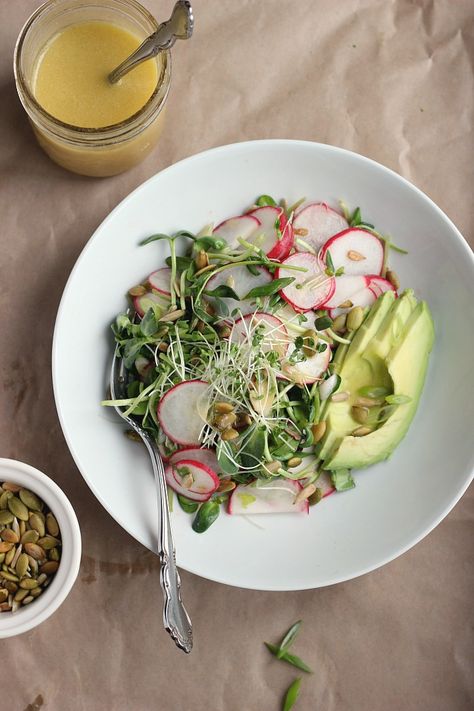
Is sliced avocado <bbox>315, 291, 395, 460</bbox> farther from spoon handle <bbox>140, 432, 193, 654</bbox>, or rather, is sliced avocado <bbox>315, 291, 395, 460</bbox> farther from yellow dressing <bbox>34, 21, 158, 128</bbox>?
yellow dressing <bbox>34, 21, 158, 128</bbox>

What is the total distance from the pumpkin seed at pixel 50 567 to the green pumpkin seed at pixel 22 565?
35 millimetres

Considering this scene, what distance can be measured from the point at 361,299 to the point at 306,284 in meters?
0.13

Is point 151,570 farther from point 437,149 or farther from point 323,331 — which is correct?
point 437,149

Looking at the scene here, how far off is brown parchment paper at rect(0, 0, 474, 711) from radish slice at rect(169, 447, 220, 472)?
25cm

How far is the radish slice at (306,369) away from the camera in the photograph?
Result: 1.50 m

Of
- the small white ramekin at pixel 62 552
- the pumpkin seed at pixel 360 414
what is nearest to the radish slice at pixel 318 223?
the pumpkin seed at pixel 360 414

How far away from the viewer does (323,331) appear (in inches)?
61.1

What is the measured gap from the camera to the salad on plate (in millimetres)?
1501

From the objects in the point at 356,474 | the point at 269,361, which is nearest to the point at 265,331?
the point at 269,361

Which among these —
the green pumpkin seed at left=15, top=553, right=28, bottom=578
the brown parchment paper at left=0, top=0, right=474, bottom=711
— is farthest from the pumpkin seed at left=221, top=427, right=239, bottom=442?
the green pumpkin seed at left=15, top=553, right=28, bottom=578

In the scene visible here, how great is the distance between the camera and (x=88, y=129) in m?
1.45

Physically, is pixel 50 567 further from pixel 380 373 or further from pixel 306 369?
pixel 380 373

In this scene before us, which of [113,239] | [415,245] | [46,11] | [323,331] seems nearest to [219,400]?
[323,331]

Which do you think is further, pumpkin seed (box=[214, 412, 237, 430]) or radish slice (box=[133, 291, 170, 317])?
radish slice (box=[133, 291, 170, 317])
